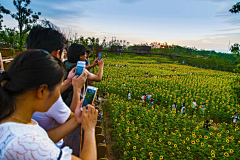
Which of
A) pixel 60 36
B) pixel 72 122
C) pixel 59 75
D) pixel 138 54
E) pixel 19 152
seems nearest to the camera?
pixel 19 152

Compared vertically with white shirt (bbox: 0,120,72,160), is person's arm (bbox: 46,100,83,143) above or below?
below

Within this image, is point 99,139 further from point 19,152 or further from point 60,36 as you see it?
point 19,152

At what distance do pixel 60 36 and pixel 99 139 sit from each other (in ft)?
6.66

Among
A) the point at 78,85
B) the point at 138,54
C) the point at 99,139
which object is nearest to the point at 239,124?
the point at 99,139

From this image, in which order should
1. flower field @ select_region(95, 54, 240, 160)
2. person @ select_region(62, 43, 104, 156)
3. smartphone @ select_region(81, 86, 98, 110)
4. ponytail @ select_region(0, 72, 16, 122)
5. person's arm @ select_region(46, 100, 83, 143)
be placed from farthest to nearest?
flower field @ select_region(95, 54, 240, 160) → person @ select_region(62, 43, 104, 156) → smartphone @ select_region(81, 86, 98, 110) → person's arm @ select_region(46, 100, 83, 143) → ponytail @ select_region(0, 72, 16, 122)

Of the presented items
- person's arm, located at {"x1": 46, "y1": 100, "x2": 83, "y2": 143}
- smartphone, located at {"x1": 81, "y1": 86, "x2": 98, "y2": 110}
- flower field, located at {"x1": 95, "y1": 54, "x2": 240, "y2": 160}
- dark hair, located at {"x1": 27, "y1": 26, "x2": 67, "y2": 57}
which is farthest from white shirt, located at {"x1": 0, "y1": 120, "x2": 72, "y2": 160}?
flower field, located at {"x1": 95, "y1": 54, "x2": 240, "y2": 160}

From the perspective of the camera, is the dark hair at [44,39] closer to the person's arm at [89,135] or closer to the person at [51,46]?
the person at [51,46]

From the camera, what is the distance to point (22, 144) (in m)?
0.74

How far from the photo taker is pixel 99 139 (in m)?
2.94

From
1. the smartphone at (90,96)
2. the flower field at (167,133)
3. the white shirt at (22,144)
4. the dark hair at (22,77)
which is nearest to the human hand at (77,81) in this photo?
the smartphone at (90,96)

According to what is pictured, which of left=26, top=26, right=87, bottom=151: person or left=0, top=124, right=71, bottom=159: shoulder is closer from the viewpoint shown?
left=0, top=124, right=71, bottom=159: shoulder

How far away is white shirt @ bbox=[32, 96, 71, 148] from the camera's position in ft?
4.44

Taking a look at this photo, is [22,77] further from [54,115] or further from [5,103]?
[54,115]

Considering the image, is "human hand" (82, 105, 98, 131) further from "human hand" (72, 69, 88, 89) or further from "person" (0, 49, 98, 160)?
"human hand" (72, 69, 88, 89)
